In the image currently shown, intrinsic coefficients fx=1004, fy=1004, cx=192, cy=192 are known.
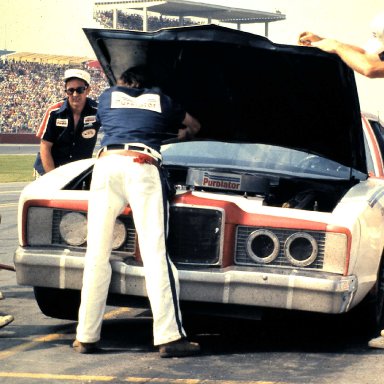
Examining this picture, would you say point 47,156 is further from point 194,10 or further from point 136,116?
point 194,10

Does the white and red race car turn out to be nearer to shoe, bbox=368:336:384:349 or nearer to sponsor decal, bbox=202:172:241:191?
sponsor decal, bbox=202:172:241:191

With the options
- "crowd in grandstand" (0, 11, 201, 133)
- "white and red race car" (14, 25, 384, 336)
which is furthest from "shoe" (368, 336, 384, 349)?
"crowd in grandstand" (0, 11, 201, 133)

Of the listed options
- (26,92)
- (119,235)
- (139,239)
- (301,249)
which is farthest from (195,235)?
(26,92)

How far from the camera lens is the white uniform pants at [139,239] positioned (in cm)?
561

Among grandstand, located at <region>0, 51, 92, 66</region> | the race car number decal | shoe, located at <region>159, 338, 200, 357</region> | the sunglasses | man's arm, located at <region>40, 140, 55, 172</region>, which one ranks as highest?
grandstand, located at <region>0, 51, 92, 66</region>

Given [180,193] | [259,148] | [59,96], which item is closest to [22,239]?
[180,193]

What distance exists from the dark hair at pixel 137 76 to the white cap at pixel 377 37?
1.39 meters

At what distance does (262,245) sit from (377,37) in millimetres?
1328

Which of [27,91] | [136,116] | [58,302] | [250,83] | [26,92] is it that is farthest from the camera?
[27,91]

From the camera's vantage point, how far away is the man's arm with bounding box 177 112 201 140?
20.8 ft

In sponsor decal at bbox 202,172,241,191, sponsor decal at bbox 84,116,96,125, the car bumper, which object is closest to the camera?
the car bumper

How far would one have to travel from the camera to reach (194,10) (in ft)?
358

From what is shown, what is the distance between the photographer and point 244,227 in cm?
575

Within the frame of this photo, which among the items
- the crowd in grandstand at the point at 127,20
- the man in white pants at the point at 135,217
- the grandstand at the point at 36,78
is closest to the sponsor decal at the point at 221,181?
the man in white pants at the point at 135,217
